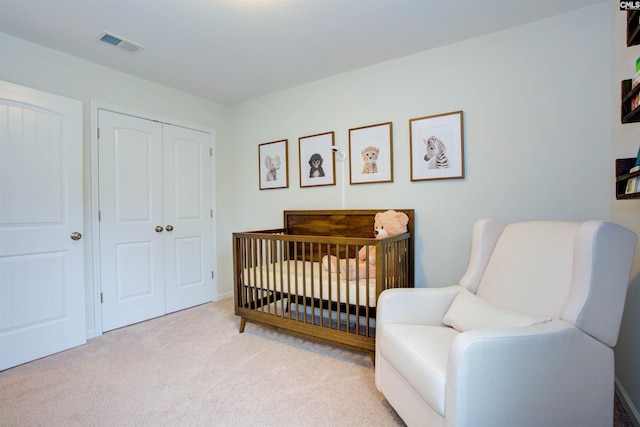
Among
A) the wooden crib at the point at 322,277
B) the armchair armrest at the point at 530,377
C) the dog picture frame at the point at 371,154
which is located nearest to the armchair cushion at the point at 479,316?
the armchair armrest at the point at 530,377

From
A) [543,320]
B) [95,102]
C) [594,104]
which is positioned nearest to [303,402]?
[543,320]

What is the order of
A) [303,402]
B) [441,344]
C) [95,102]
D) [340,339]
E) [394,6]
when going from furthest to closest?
[95,102]
[340,339]
[394,6]
[303,402]
[441,344]

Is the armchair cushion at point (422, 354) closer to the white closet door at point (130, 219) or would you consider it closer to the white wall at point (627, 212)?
the white wall at point (627, 212)

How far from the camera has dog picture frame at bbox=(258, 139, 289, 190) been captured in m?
3.29

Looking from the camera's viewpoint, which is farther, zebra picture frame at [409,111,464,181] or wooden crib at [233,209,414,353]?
zebra picture frame at [409,111,464,181]

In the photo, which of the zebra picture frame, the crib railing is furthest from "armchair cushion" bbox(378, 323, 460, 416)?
the zebra picture frame

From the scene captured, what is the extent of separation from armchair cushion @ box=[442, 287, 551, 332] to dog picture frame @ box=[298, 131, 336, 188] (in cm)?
169

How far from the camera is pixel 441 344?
1336 mm

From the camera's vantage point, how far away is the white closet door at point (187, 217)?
317 centimetres

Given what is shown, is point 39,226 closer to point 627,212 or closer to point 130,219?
point 130,219

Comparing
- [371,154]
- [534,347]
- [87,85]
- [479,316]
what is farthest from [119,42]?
[534,347]

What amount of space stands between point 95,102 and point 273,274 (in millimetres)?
2206

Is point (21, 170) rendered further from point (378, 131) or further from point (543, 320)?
point (543, 320)

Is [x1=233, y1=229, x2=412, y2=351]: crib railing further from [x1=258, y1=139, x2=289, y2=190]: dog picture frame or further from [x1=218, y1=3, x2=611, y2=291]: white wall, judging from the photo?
[x1=258, y1=139, x2=289, y2=190]: dog picture frame
